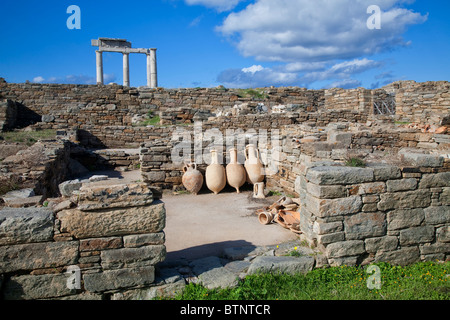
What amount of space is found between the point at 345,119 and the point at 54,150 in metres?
11.8

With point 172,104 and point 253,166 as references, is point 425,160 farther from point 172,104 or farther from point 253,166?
point 172,104

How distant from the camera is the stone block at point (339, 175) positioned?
402 centimetres

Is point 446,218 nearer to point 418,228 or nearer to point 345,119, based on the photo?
point 418,228

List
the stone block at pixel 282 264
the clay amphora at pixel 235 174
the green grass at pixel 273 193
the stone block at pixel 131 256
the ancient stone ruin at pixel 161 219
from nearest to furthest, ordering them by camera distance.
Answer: the ancient stone ruin at pixel 161 219 → the stone block at pixel 131 256 → the stone block at pixel 282 264 → the green grass at pixel 273 193 → the clay amphora at pixel 235 174

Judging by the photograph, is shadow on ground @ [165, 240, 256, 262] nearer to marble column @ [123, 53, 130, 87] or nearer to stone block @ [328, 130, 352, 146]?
stone block @ [328, 130, 352, 146]

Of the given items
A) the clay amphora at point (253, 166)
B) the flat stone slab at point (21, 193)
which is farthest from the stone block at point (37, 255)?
the clay amphora at point (253, 166)

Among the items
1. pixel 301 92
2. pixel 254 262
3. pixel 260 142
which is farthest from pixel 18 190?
pixel 301 92

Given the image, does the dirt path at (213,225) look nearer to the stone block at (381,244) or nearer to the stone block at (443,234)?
the stone block at (381,244)

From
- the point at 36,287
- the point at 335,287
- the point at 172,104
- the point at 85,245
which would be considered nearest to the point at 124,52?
the point at 172,104

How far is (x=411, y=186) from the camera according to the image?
4.31 metres

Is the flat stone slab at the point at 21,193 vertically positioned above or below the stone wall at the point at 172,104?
below

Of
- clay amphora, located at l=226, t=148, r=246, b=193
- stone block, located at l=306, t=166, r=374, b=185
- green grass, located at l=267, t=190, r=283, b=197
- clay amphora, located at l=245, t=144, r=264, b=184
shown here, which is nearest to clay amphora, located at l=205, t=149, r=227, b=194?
clay amphora, located at l=226, t=148, r=246, b=193

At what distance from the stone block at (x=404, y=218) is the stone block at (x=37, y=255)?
3775 mm

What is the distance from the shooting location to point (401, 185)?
4.26 meters
